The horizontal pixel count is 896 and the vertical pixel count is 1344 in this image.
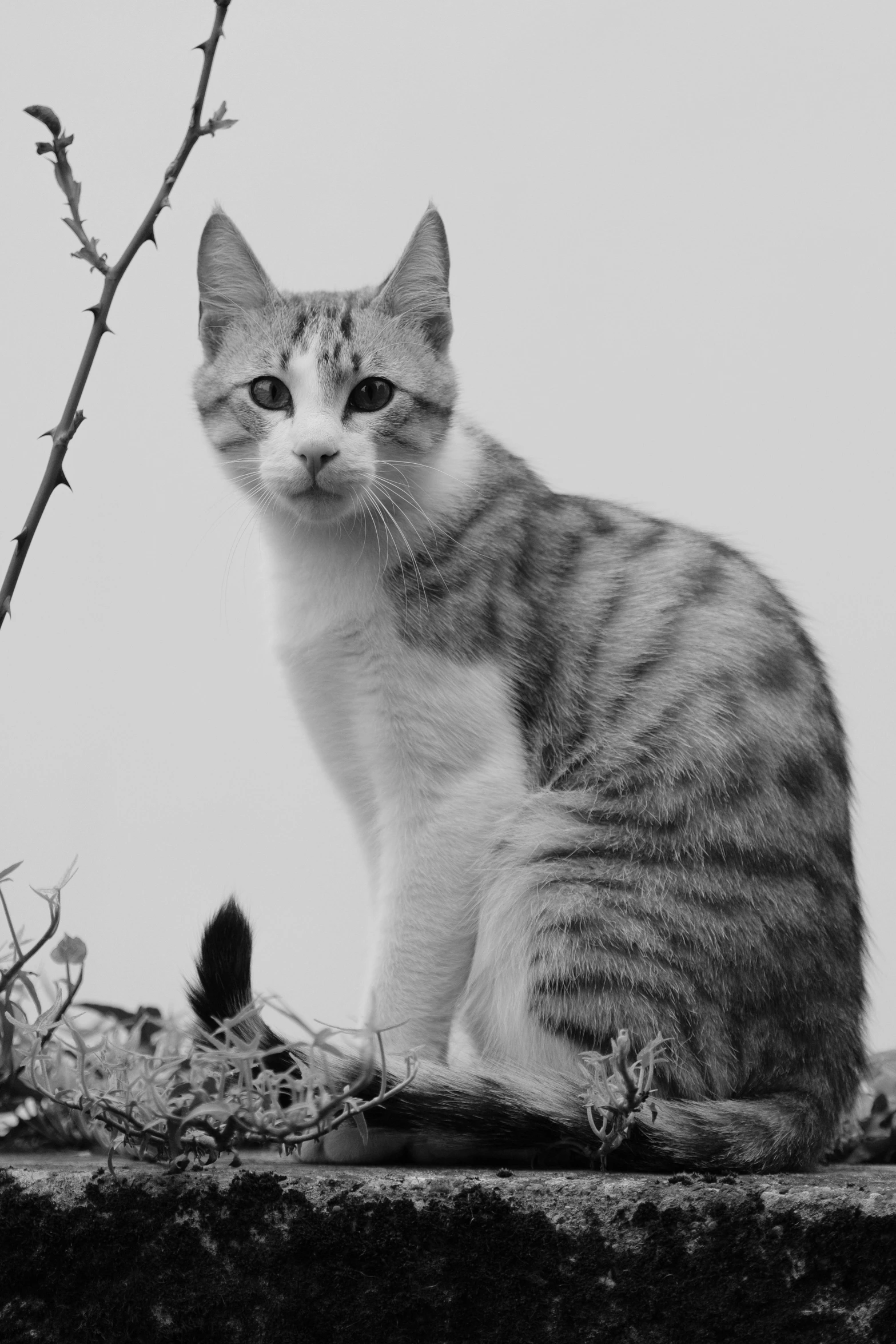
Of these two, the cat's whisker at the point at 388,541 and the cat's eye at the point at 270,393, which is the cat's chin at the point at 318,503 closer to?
the cat's whisker at the point at 388,541

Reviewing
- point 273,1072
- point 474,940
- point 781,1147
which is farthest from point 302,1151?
point 781,1147

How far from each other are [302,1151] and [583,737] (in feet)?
2.04

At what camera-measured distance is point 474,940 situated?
167cm

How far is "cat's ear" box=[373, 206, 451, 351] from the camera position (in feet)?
6.31

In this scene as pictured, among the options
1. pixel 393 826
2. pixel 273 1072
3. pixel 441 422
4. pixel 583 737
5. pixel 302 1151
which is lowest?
pixel 302 1151

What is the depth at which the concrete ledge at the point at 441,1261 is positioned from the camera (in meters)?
1.09

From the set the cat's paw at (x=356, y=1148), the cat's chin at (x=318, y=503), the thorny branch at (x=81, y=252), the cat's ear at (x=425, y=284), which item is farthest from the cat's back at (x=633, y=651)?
the thorny branch at (x=81, y=252)

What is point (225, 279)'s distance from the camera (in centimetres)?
194

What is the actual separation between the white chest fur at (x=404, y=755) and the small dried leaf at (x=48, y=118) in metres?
0.87

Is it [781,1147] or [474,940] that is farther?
[474,940]

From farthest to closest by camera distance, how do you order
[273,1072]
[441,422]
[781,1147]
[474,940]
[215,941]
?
[441,422] < [474,940] < [215,941] < [781,1147] < [273,1072]

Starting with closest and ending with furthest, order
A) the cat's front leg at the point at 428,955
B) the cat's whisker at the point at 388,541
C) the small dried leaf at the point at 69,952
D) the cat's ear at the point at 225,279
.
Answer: the small dried leaf at the point at 69,952 → the cat's front leg at the point at 428,955 → the cat's whisker at the point at 388,541 → the cat's ear at the point at 225,279

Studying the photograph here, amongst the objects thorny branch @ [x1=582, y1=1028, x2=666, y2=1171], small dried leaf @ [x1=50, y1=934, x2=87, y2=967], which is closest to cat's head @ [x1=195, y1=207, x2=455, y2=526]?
small dried leaf @ [x1=50, y1=934, x2=87, y2=967]

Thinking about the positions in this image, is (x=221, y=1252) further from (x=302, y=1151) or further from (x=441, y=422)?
(x=441, y=422)
